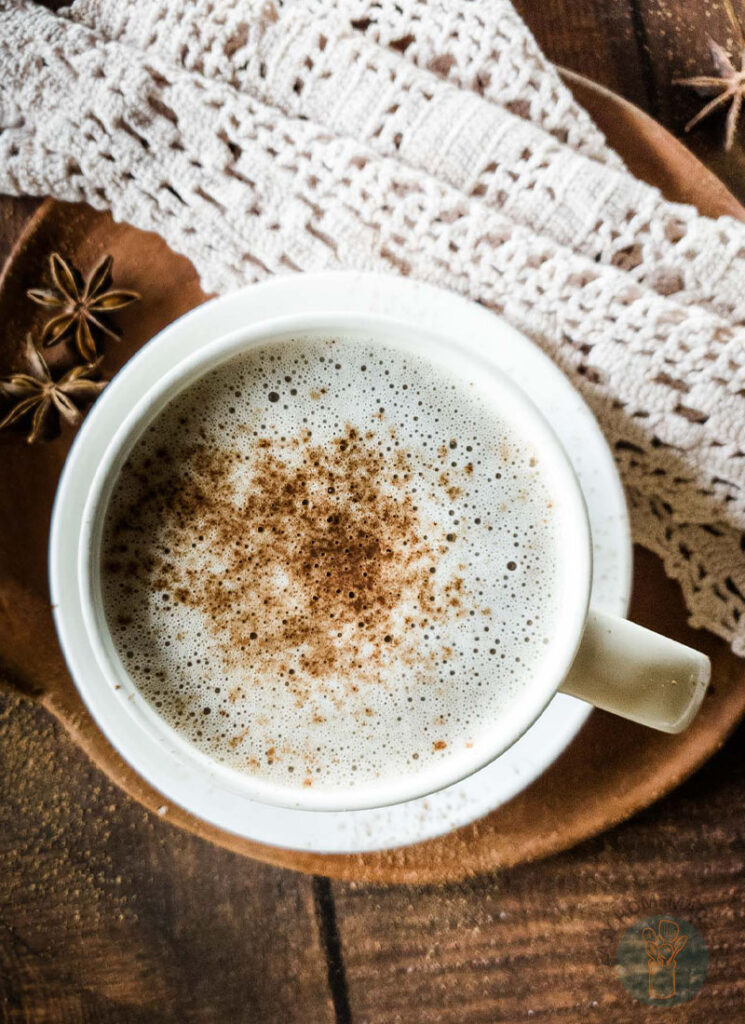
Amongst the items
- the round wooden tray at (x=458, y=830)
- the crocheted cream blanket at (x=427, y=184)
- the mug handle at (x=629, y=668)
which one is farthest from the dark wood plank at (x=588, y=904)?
the mug handle at (x=629, y=668)

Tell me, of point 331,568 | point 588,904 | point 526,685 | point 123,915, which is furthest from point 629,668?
point 123,915

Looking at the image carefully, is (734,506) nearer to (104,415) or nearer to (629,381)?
(629,381)

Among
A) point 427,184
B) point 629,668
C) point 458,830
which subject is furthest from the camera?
point 458,830

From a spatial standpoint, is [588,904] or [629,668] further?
[588,904]

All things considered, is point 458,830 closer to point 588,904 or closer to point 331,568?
point 588,904

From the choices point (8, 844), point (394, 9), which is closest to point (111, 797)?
point (8, 844)
